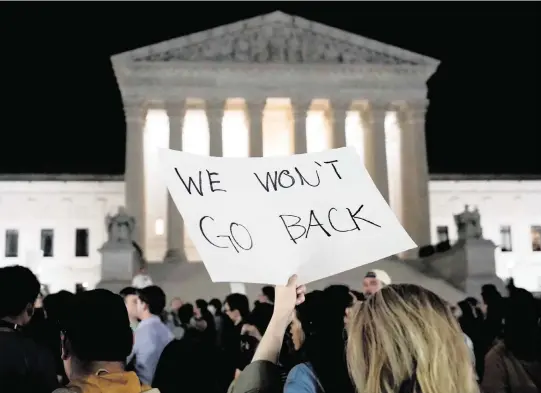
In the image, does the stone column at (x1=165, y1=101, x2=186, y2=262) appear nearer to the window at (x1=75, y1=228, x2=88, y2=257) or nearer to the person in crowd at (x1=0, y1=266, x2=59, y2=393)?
the window at (x1=75, y1=228, x2=88, y2=257)

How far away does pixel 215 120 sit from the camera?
46375mm

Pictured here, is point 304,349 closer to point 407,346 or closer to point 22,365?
point 407,346

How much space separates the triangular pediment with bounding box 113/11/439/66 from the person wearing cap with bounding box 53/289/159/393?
43067 mm

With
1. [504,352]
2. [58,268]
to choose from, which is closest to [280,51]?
[58,268]

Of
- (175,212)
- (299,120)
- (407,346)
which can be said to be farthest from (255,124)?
(407,346)

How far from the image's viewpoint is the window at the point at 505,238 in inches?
2340

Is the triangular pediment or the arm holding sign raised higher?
the triangular pediment

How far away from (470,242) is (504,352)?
2881cm

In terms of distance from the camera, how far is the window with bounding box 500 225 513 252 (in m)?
59.4

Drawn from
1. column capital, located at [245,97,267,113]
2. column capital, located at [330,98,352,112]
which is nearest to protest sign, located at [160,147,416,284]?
column capital, located at [245,97,267,113]

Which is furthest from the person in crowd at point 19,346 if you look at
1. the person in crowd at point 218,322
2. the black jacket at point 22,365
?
the person in crowd at point 218,322

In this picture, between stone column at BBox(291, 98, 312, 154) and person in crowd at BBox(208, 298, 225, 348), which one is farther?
stone column at BBox(291, 98, 312, 154)

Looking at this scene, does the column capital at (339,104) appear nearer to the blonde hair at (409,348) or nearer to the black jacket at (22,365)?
the black jacket at (22,365)

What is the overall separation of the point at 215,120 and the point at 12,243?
2056 cm
